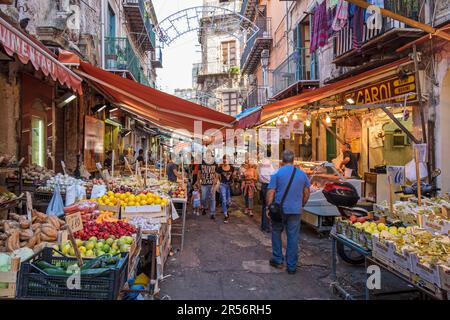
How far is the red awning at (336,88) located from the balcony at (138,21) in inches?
475

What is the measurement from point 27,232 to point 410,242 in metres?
4.33

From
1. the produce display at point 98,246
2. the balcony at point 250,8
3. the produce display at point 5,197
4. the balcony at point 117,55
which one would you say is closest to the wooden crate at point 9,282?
the produce display at point 98,246

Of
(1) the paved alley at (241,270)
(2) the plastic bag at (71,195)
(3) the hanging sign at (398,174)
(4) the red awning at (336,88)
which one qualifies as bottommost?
(1) the paved alley at (241,270)

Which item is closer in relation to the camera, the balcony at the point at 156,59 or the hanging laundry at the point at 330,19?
the hanging laundry at the point at 330,19

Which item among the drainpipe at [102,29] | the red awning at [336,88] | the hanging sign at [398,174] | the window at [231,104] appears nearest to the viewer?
the hanging sign at [398,174]

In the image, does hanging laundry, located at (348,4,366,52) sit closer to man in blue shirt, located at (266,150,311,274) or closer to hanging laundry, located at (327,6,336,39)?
hanging laundry, located at (327,6,336,39)

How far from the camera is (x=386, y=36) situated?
26.8 feet

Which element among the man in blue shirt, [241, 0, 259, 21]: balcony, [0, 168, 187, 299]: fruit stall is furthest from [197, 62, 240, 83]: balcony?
the man in blue shirt

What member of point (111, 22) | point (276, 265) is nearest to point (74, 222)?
point (276, 265)

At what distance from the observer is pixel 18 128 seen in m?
7.11

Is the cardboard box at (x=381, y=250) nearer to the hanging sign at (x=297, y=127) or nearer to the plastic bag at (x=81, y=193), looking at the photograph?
the plastic bag at (x=81, y=193)

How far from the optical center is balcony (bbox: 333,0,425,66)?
312 inches

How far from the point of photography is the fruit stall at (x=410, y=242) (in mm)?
3320

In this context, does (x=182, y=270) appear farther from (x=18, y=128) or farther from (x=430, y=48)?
(x=430, y=48)
